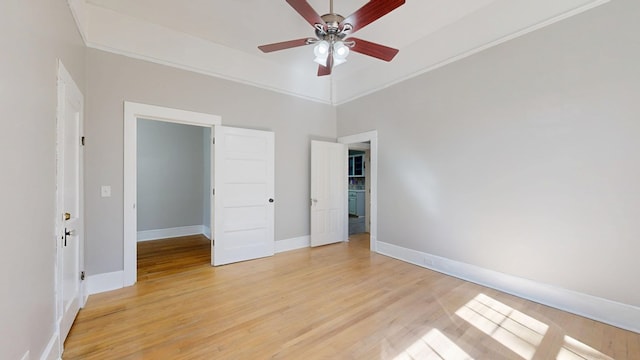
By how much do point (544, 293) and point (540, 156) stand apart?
57.0 inches

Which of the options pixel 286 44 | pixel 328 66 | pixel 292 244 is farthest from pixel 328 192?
pixel 286 44

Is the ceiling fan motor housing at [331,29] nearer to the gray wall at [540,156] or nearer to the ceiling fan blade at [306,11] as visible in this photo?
the ceiling fan blade at [306,11]

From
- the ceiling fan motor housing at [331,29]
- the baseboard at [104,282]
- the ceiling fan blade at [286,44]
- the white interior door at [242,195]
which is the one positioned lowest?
the baseboard at [104,282]

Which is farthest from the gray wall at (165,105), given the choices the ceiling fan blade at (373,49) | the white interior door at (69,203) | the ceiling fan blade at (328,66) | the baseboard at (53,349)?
the ceiling fan blade at (373,49)

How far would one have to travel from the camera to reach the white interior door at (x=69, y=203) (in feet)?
6.26

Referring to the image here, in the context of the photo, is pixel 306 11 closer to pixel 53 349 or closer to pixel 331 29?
pixel 331 29

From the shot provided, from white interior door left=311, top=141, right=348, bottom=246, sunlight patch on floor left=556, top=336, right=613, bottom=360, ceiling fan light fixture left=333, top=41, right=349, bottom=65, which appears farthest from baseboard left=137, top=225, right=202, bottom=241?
sunlight patch on floor left=556, top=336, right=613, bottom=360

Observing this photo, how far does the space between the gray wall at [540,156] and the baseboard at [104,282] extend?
3984 millimetres

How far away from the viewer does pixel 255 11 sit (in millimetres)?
2979

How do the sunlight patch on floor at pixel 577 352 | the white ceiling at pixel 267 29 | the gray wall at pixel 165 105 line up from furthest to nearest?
1. the gray wall at pixel 165 105
2. the white ceiling at pixel 267 29
3. the sunlight patch on floor at pixel 577 352

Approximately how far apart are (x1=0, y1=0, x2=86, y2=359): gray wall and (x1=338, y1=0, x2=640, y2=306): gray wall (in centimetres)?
394

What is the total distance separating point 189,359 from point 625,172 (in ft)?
12.9

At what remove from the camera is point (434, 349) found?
1.89 m

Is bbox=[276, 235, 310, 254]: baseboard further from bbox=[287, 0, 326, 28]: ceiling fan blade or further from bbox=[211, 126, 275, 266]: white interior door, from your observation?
bbox=[287, 0, 326, 28]: ceiling fan blade
